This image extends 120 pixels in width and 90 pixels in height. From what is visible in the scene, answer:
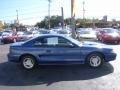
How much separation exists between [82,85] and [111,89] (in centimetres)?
97

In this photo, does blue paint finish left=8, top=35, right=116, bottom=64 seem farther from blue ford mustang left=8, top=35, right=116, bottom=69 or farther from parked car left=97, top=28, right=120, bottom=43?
parked car left=97, top=28, right=120, bottom=43

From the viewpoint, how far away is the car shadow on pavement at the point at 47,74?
9065mm

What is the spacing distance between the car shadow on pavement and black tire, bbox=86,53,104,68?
0.67 ft

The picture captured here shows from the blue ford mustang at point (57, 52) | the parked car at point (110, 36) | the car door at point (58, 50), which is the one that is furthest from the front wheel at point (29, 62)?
the parked car at point (110, 36)

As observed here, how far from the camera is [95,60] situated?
10812 millimetres

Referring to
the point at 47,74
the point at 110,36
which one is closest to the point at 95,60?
the point at 47,74

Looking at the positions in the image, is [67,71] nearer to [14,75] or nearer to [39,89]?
[14,75]

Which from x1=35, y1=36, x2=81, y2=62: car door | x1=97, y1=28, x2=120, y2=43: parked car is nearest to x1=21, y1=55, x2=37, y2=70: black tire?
x1=35, y1=36, x2=81, y2=62: car door

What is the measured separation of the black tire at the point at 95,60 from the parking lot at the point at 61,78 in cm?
22

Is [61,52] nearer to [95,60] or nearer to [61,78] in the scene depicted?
[95,60]

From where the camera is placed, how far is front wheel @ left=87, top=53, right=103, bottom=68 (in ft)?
35.4

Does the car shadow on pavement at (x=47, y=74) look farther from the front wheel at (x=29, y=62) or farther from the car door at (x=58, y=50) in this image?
the car door at (x=58, y=50)

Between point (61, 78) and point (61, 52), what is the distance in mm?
1685

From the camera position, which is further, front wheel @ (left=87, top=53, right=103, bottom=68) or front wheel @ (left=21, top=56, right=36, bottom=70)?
front wheel @ (left=21, top=56, right=36, bottom=70)
